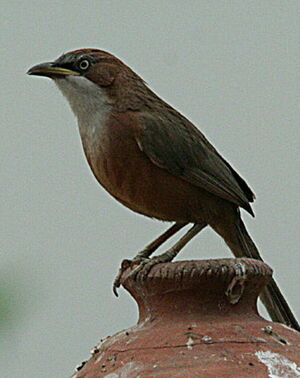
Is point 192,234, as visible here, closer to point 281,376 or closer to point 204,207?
point 204,207

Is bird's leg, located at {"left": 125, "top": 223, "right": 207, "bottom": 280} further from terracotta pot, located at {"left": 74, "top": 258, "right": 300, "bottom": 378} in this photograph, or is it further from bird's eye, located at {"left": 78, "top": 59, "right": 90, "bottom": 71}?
bird's eye, located at {"left": 78, "top": 59, "right": 90, "bottom": 71}

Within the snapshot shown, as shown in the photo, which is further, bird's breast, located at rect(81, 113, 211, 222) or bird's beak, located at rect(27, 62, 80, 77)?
bird's beak, located at rect(27, 62, 80, 77)

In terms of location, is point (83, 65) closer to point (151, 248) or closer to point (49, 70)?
point (49, 70)

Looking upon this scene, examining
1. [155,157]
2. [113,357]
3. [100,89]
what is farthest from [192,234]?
[113,357]

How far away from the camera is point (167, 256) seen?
405cm

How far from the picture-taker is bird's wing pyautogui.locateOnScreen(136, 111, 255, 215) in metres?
4.54

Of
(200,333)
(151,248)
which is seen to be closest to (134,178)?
(151,248)

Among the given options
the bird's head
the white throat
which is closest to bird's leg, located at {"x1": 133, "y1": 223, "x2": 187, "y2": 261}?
the white throat

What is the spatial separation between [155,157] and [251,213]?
0.74 metres

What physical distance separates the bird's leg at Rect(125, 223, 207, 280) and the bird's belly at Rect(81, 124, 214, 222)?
10 centimetres

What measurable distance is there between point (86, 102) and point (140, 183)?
2.32ft

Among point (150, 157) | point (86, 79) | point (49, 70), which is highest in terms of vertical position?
point (49, 70)

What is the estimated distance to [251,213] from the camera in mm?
4727

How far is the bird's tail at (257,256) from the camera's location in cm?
425
